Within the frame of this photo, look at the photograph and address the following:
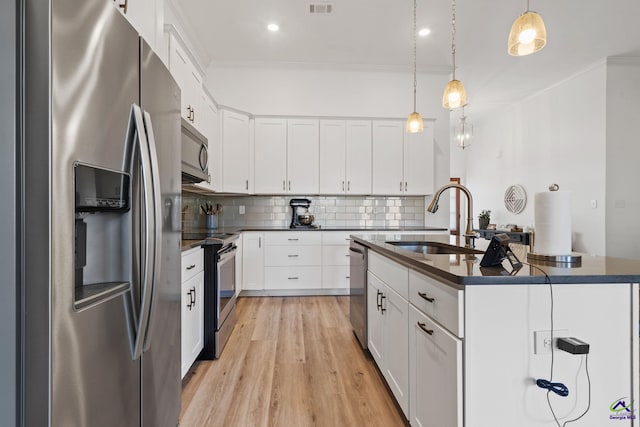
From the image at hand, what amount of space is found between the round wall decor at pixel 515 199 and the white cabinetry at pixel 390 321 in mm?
5014

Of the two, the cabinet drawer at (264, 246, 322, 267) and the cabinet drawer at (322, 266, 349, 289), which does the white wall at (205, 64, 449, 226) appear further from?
the cabinet drawer at (264, 246, 322, 267)

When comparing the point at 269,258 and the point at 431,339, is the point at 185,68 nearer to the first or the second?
the point at 269,258

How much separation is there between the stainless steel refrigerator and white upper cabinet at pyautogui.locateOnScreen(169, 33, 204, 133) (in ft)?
4.76

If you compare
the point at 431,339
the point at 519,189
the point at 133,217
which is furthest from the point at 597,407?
the point at 519,189

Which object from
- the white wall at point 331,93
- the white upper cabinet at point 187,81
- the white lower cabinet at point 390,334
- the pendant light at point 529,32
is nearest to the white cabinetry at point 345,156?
the white wall at point 331,93

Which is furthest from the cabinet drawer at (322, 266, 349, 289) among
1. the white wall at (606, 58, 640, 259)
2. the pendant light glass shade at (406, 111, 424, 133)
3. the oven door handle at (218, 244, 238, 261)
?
the white wall at (606, 58, 640, 259)

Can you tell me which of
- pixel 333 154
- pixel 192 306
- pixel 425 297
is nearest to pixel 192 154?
pixel 192 306

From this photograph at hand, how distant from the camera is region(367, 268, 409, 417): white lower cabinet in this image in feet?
5.33

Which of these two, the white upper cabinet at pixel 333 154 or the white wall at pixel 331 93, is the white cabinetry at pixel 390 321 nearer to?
the white upper cabinet at pixel 333 154

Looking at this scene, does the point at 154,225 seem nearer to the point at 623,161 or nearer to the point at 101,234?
the point at 101,234

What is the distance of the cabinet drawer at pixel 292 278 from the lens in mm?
4262

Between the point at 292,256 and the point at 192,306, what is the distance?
2.22m

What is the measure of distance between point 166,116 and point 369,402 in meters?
1.81

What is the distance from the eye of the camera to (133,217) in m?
1.04
